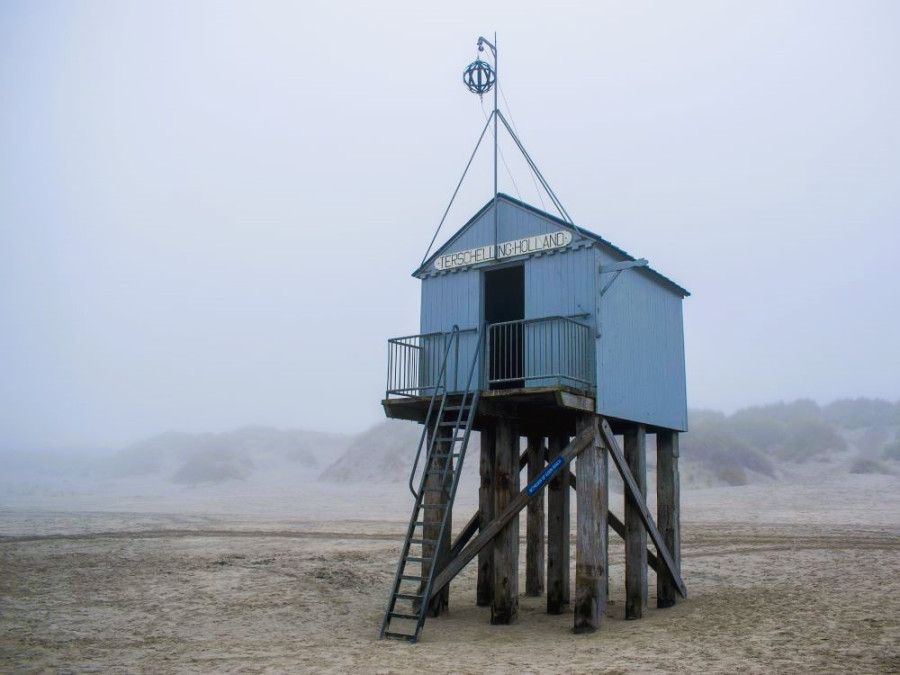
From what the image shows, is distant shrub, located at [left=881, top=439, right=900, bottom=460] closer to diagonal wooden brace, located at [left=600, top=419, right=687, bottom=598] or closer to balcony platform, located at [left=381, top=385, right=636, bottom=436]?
diagonal wooden brace, located at [left=600, top=419, right=687, bottom=598]

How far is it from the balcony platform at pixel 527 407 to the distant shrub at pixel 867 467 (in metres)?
43.4

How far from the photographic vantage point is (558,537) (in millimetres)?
15492

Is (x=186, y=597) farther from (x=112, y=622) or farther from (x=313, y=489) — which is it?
(x=313, y=489)

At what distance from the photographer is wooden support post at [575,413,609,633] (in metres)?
12.6

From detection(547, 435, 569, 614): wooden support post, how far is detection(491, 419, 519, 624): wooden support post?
1.41 meters

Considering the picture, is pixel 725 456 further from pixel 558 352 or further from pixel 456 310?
pixel 558 352

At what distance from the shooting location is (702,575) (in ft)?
62.1

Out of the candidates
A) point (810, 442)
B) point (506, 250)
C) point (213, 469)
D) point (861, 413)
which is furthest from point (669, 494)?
point (861, 413)

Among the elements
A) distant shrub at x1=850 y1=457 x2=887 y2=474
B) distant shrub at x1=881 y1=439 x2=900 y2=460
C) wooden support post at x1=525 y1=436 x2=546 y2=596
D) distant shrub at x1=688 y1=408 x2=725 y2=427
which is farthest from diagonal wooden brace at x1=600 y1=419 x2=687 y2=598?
distant shrub at x1=688 y1=408 x2=725 y2=427

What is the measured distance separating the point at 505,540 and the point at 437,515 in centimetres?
127

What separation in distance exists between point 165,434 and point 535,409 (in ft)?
432

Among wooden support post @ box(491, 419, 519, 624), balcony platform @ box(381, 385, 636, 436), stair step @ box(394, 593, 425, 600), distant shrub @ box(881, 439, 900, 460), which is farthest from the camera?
distant shrub @ box(881, 439, 900, 460)

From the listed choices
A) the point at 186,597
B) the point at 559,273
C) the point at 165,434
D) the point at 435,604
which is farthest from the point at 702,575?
the point at 165,434

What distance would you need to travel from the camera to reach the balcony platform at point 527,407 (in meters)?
12.4
